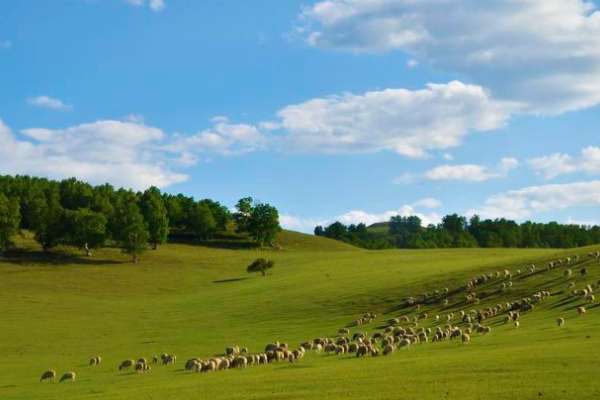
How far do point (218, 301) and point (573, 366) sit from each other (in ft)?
196

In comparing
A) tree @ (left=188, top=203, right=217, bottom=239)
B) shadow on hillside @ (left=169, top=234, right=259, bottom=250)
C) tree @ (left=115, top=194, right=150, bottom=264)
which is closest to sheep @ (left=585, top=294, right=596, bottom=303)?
tree @ (left=115, top=194, right=150, bottom=264)

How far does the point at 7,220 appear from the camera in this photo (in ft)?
363

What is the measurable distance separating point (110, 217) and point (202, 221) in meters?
38.3

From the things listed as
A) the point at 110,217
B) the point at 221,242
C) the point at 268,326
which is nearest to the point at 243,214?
the point at 221,242

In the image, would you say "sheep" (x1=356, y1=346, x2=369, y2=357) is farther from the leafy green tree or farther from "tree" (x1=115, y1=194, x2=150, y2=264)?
the leafy green tree

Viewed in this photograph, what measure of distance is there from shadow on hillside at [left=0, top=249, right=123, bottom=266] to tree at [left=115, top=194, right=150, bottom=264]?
3443 millimetres

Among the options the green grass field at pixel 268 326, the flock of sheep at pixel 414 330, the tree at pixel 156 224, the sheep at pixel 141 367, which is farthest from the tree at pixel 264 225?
the sheep at pixel 141 367

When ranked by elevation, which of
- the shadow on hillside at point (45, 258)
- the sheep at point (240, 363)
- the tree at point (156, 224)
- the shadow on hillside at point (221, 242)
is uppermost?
the tree at point (156, 224)

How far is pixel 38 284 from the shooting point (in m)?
93.2

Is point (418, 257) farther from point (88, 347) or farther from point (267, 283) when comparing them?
point (88, 347)

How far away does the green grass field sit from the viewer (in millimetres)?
25109

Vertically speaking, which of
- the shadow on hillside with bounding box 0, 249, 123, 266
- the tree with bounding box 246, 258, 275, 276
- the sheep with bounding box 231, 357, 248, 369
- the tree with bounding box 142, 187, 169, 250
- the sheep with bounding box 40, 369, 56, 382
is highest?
the tree with bounding box 142, 187, 169, 250

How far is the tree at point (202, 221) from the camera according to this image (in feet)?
522

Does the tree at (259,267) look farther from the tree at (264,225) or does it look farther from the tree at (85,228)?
the tree at (264,225)
